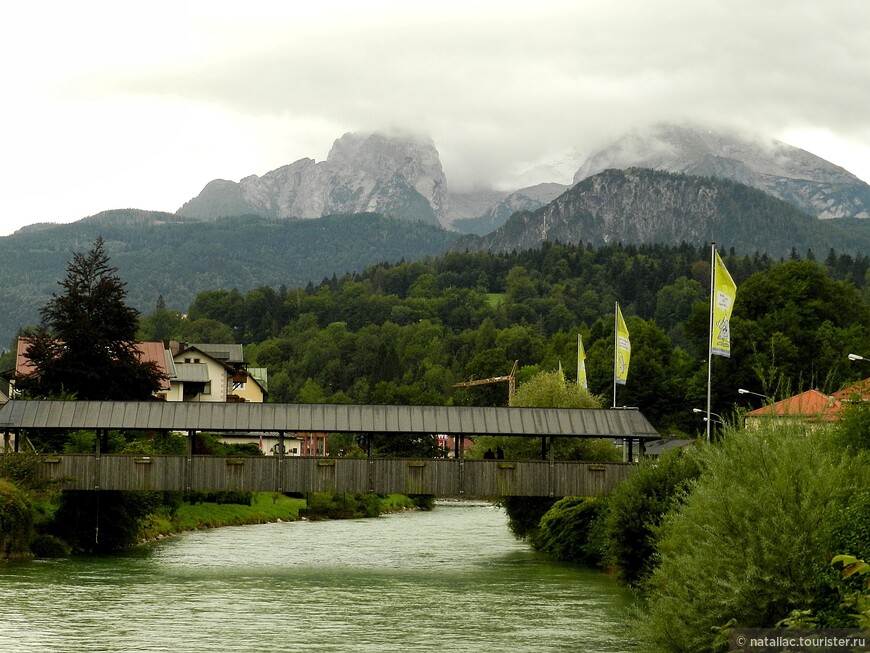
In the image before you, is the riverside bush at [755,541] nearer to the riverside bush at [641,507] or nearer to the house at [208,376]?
the riverside bush at [641,507]

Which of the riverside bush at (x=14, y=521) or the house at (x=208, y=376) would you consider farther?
the house at (x=208, y=376)

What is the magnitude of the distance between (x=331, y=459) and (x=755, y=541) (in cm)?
2526

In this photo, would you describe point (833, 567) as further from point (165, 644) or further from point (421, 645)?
point (165, 644)

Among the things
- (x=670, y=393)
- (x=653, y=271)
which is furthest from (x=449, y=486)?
(x=653, y=271)

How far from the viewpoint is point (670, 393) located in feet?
288

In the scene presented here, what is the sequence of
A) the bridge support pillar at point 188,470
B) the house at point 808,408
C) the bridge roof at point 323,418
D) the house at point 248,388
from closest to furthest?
1. the house at point 808,408
2. the bridge roof at point 323,418
3. the bridge support pillar at point 188,470
4. the house at point 248,388

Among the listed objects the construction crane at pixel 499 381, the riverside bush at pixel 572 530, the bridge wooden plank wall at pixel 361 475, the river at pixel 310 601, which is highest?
the construction crane at pixel 499 381

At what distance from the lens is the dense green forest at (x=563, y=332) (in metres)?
77.4

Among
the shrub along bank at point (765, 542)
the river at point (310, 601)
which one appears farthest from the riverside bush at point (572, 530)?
the shrub along bank at point (765, 542)

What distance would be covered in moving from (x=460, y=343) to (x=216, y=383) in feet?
273

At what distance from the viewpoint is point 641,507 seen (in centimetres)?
3438

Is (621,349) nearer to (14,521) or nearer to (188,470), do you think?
(188,470)

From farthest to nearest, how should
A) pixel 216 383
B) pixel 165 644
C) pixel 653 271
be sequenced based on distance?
pixel 653 271 → pixel 216 383 → pixel 165 644

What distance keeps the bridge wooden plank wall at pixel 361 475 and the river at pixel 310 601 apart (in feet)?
7.75
